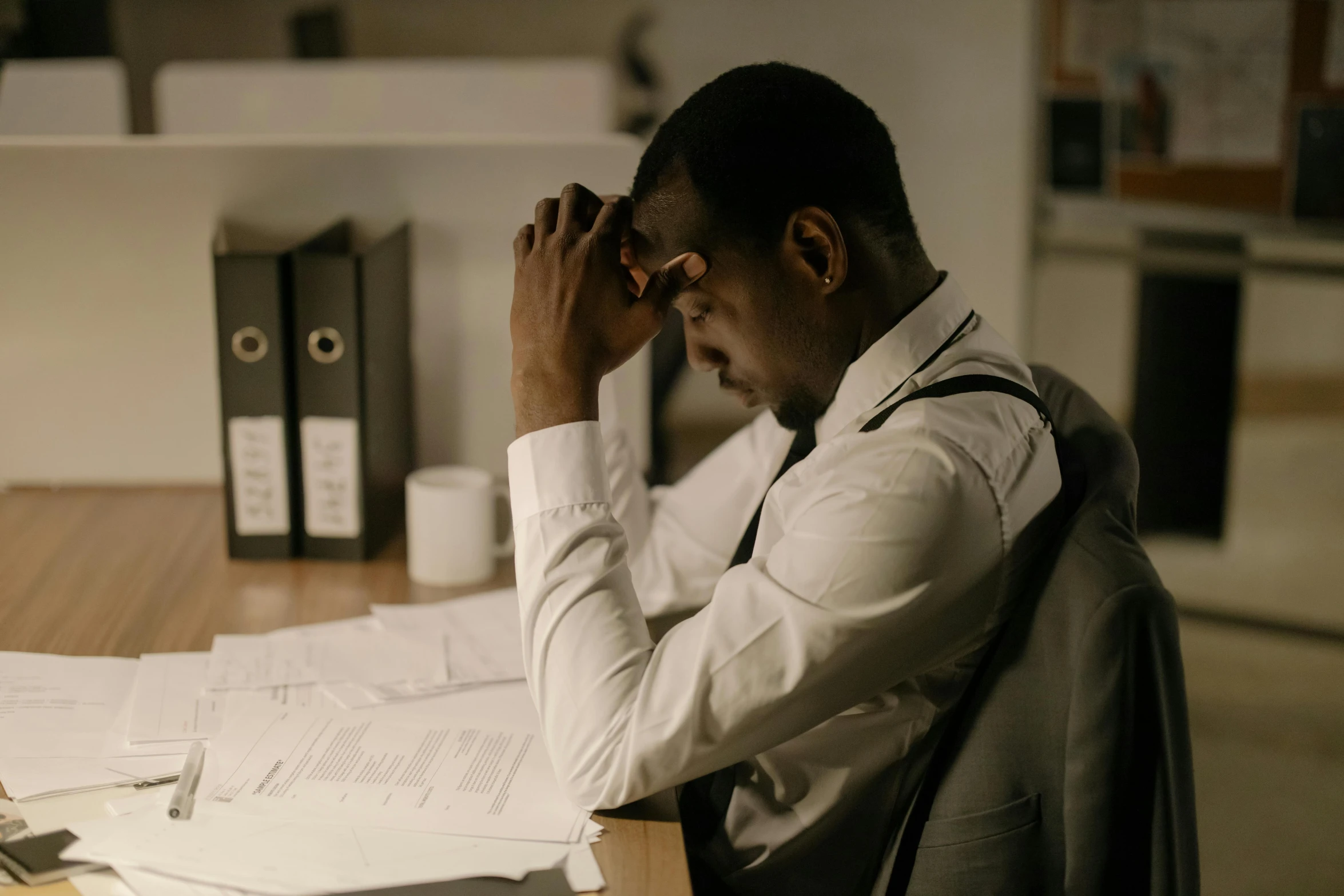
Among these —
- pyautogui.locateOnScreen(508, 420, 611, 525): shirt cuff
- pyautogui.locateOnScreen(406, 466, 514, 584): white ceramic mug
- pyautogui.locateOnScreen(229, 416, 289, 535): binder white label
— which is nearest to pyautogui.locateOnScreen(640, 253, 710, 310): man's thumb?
pyautogui.locateOnScreen(508, 420, 611, 525): shirt cuff

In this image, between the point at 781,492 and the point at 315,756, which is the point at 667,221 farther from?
the point at 315,756

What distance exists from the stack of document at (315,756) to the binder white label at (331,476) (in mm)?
193

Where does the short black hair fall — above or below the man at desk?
above

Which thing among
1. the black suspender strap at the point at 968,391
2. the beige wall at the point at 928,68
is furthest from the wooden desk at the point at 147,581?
the beige wall at the point at 928,68

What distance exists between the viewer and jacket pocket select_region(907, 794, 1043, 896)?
2.80 feet

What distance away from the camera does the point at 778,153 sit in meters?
0.93

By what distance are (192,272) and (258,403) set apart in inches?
14.0

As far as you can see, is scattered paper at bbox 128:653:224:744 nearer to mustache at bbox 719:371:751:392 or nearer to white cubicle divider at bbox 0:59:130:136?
mustache at bbox 719:371:751:392

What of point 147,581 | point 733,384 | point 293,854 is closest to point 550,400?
point 733,384

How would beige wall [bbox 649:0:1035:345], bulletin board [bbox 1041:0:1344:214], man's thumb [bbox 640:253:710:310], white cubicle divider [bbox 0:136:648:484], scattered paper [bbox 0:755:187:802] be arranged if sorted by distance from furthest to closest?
beige wall [bbox 649:0:1035:345] → bulletin board [bbox 1041:0:1344:214] → white cubicle divider [bbox 0:136:648:484] → man's thumb [bbox 640:253:710:310] → scattered paper [bbox 0:755:187:802]

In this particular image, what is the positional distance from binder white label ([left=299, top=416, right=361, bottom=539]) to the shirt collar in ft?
1.92

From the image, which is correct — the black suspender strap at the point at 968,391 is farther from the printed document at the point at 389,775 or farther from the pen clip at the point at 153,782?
the pen clip at the point at 153,782

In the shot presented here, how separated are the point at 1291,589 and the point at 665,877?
264cm

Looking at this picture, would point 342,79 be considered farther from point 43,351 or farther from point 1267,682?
point 1267,682
